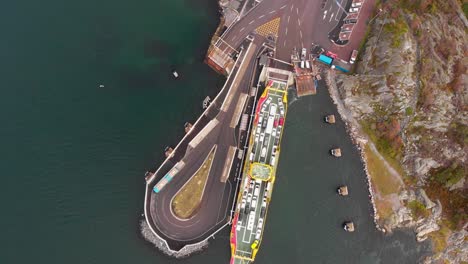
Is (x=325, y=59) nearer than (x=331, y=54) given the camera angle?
Yes

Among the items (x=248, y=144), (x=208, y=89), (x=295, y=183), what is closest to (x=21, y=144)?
(x=208, y=89)

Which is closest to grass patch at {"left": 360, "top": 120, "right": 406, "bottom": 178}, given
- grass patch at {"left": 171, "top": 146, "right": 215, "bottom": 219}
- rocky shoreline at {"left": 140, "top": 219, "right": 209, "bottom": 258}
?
grass patch at {"left": 171, "top": 146, "right": 215, "bottom": 219}

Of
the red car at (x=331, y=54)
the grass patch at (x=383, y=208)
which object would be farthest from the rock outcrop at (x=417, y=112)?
the red car at (x=331, y=54)

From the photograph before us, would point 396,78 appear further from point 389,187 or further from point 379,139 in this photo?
point 389,187

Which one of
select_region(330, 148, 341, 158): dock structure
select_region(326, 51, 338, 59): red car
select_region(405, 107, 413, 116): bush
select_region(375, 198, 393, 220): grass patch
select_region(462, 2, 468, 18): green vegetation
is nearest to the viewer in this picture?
select_region(405, 107, 413, 116): bush

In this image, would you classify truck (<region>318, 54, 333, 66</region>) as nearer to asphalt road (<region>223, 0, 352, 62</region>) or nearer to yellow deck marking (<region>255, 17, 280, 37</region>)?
asphalt road (<region>223, 0, 352, 62</region>)

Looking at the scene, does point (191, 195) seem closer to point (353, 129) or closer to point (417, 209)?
point (353, 129)

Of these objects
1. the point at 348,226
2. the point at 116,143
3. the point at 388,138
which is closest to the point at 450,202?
the point at 388,138
